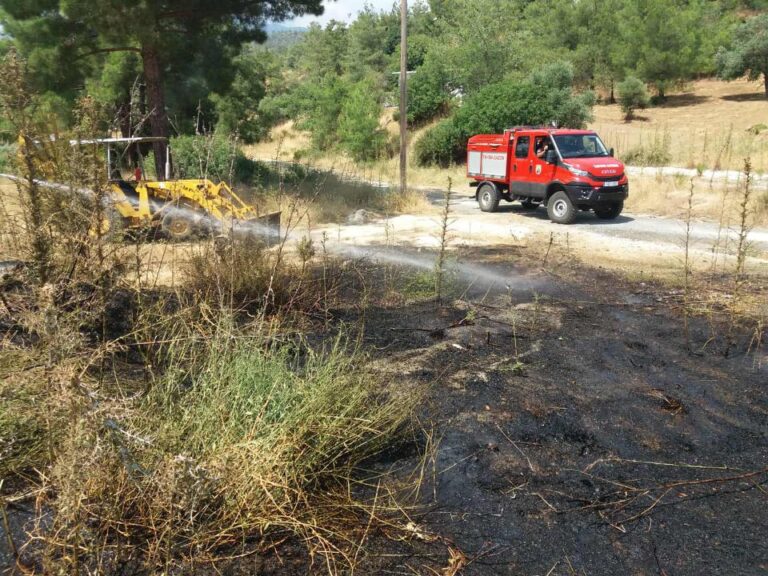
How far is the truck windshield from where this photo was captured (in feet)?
45.8

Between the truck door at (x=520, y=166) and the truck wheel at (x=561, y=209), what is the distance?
0.83 m

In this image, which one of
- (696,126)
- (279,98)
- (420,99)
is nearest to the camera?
(696,126)

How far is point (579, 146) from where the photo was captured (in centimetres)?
1411

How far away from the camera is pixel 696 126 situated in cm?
3042


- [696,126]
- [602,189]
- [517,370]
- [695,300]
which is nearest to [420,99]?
[696,126]

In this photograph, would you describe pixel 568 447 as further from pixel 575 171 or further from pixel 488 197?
pixel 488 197

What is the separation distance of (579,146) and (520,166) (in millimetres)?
1378

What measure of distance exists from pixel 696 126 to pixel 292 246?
26399 millimetres

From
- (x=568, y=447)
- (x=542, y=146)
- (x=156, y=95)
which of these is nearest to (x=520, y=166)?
(x=542, y=146)

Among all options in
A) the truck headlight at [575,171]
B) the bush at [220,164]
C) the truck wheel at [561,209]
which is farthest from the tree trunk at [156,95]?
the truck headlight at [575,171]

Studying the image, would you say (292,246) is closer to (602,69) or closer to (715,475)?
(715,475)

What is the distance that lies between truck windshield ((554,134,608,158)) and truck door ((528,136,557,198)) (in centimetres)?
25

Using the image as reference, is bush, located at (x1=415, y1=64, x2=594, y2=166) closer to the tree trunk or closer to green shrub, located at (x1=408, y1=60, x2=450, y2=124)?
green shrub, located at (x1=408, y1=60, x2=450, y2=124)

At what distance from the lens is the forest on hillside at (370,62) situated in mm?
13820
